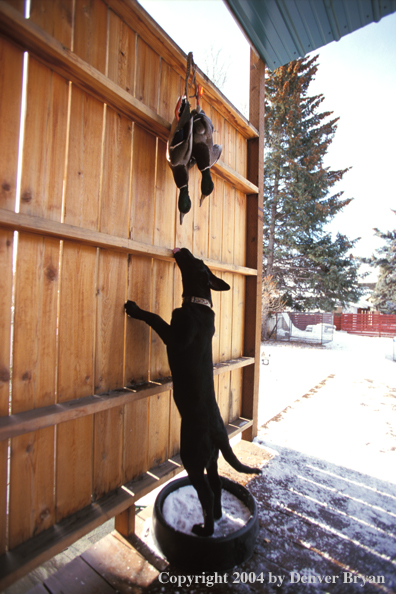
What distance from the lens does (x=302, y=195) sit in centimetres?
1261

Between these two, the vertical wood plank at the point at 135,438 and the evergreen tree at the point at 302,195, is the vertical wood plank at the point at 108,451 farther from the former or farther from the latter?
the evergreen tree at the point at 302,195

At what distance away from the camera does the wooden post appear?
269cm

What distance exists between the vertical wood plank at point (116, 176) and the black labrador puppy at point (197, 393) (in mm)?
457

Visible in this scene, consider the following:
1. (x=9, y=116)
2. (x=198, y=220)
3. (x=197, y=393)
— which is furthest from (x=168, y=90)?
(x=197, y=393)

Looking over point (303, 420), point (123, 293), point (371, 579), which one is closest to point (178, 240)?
point (123, 293)

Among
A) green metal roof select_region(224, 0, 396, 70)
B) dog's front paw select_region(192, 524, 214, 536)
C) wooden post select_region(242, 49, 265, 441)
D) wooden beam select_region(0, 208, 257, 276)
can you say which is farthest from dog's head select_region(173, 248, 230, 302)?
green metal roof select_region(224, 0, 396, 70)

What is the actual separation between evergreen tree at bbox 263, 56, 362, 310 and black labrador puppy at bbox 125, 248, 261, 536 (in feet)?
37.7

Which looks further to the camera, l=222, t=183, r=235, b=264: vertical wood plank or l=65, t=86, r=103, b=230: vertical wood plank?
l=222, t=183, r=235, b=264: vertical wood plank

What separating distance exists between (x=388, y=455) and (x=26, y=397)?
106 inches

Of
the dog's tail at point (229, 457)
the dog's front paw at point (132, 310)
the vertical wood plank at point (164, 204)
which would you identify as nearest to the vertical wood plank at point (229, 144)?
the vertical wood plank at point (164, 204)

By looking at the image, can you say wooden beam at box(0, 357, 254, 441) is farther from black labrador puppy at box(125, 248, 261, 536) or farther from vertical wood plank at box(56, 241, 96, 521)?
black labrador puppy at box(125, 248, 261, 536)

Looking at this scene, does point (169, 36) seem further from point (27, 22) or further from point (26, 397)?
point (26, 397)

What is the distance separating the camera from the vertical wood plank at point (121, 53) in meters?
1.53

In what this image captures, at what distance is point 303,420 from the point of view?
308cm
